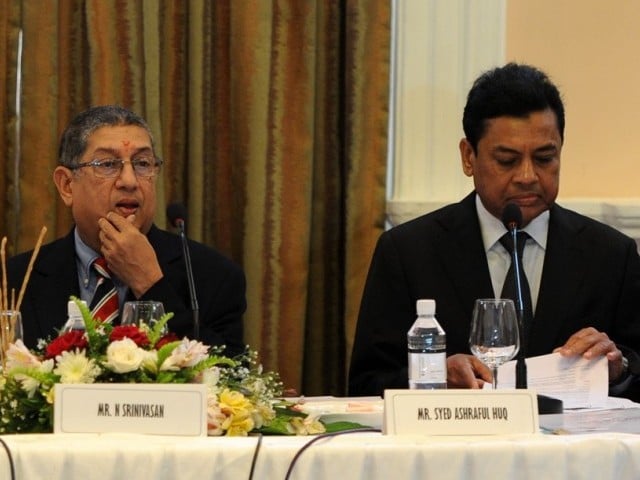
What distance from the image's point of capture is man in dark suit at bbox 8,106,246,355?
3.27m

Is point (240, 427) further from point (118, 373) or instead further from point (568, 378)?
point (568, 378)

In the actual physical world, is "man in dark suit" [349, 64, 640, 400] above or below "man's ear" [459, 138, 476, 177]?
below

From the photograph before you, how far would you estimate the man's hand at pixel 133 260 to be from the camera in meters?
3.24

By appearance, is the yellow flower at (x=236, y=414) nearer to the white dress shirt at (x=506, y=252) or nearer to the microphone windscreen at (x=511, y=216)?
the microphone windscreen at (x=511, y=216)

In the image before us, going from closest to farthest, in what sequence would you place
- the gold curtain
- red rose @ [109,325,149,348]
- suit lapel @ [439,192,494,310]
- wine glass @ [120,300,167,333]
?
red rose @ [109,325,149,348] → wine glass @ [120,300,167,333] → suit lapel @ [439,192,494,310] → the gold curtain

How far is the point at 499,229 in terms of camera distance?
336 cm

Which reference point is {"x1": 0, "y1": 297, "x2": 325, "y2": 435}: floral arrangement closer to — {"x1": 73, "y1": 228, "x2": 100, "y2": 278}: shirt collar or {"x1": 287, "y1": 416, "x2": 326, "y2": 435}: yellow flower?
{"x1": 287, "y1": 416, "x2": 326, "y2": 435}: yellow flower

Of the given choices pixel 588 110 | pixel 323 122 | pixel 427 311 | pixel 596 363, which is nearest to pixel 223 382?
pixel 427 311

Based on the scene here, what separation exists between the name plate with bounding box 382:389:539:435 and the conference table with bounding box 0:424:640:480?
3 cm

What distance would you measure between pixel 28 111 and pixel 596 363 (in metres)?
2.10

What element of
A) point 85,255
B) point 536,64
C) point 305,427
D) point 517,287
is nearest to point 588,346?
point 517,287

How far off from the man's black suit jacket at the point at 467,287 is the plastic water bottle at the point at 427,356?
1.62 feet

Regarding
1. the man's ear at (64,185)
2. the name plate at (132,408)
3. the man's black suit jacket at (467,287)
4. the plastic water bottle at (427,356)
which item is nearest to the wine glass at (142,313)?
the name plate at (132,408)

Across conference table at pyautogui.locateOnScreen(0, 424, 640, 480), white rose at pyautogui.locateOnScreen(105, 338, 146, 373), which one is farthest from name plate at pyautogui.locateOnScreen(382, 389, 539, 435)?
white rose at pyautogui.locateOnScreen(105, 338, 146, 373)
